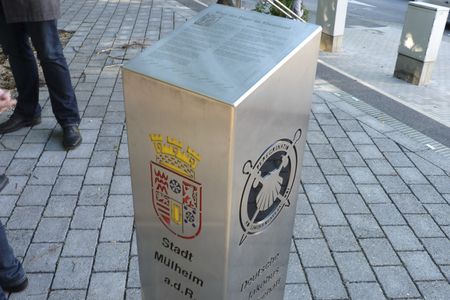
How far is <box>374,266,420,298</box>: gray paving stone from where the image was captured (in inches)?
92.8

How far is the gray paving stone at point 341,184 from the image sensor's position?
3.19 meters

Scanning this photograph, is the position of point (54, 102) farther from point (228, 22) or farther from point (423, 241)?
point (423, 241)

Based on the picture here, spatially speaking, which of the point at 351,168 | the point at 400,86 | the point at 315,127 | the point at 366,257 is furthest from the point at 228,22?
the point at 400,86

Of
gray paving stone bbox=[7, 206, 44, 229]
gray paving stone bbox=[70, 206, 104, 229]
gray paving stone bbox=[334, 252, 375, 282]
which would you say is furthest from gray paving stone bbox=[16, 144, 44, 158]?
gray paving stone bbox=[334, 252, 375, 282]

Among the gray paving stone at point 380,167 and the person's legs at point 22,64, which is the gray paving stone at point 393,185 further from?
the person's legs at point 22,64

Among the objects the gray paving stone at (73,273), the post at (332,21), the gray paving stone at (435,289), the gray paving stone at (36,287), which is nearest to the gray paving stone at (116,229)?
the gray paving stone at (73,273)

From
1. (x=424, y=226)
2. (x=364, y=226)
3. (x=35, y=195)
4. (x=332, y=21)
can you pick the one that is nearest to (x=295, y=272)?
(x=364, y=226)

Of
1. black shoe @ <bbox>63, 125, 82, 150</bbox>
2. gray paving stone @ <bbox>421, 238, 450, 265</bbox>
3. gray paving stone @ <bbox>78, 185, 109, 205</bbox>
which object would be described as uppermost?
black shoe @ <bbox>63, 125, 82, 150</bbox>

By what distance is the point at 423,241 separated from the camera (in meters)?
2.74

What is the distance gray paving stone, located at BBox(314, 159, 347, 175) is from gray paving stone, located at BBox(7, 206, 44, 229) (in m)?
2.01

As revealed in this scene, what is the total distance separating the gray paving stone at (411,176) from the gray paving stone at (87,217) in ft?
7.15

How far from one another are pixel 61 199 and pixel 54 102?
841mm

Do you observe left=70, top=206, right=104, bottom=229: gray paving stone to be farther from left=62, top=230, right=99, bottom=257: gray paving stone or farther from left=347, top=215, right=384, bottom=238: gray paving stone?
left=347, top=215, right=384, bottom=238: gray paving stone

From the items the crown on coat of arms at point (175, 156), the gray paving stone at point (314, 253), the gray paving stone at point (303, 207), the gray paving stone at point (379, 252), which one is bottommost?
the gray paving stone at point (379, 252)
